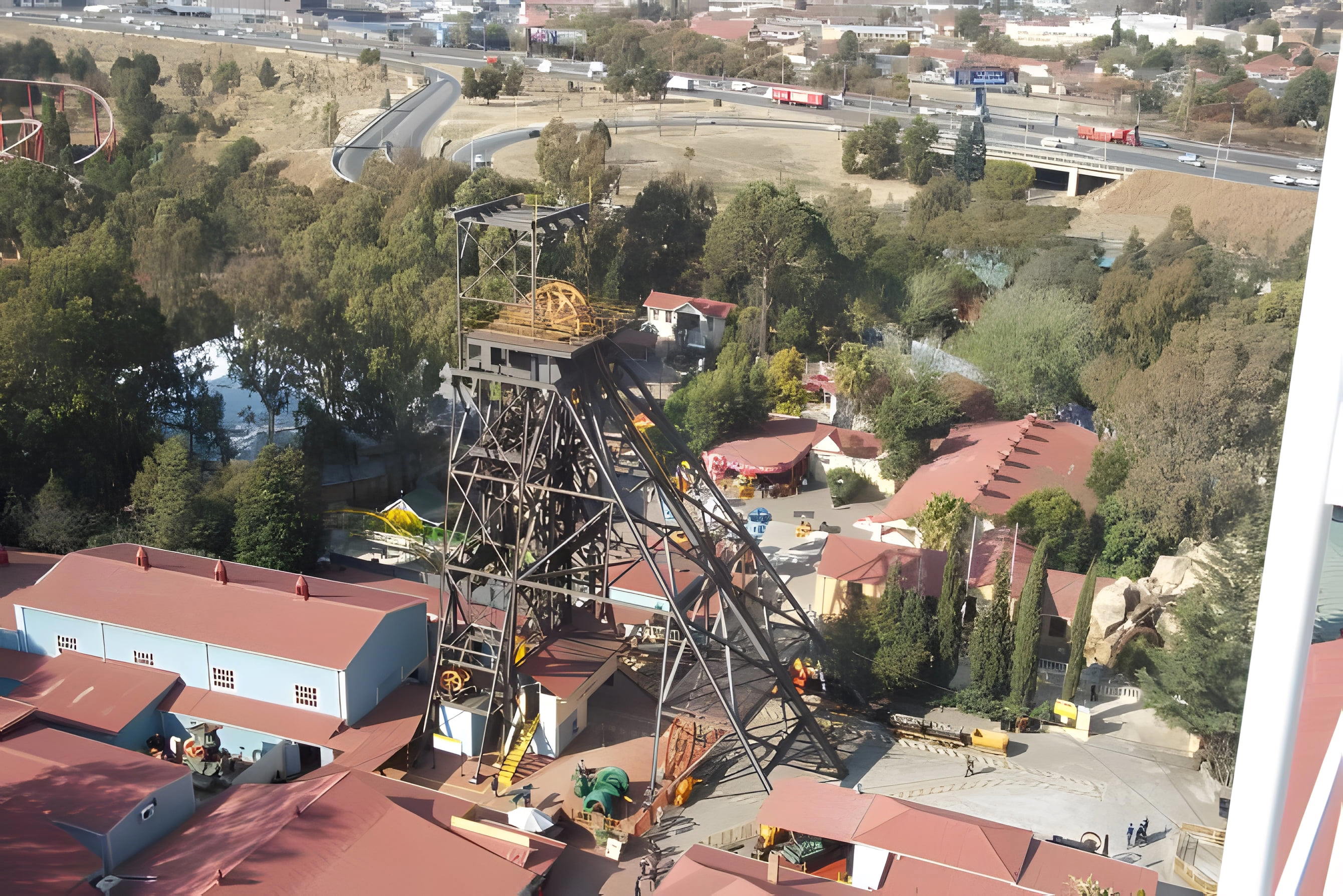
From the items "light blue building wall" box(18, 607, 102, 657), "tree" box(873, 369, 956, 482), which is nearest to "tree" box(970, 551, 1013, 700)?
"tree" box(873, 369, 956, 482)

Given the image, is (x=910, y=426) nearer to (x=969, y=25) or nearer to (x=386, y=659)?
(x=386, y=659)

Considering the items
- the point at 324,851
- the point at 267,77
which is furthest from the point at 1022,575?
the point at 267,77

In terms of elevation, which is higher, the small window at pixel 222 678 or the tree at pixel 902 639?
the tree at pixel 902 639

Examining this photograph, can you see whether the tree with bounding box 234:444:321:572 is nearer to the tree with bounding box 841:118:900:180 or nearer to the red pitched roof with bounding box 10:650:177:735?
the red pitched roof with bounding box 10:650:177:735

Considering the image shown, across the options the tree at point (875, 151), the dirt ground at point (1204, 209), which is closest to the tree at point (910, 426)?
the dirt ground at point (1204, 209)

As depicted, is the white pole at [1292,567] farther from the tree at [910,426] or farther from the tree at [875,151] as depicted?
the tree at [875,151]

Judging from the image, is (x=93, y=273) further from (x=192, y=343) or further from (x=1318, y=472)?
(x=1318, y=472)
